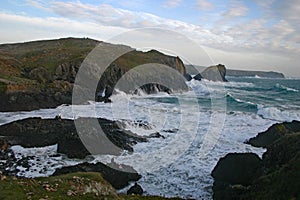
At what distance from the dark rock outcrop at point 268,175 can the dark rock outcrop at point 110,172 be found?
5.13 meters

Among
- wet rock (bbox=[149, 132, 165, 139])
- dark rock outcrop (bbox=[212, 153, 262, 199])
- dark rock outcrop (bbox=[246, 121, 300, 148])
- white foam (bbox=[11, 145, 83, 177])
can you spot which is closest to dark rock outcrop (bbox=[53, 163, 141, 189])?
white foam (bbox=[11, 145, 83, 177])

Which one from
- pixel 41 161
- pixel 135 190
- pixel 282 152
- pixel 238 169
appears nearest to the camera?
pixel 282 152

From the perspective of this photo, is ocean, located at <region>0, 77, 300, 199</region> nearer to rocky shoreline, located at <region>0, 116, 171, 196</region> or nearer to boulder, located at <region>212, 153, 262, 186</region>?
rocky shoreline, located at <region>0, 116, 171, 196</region>

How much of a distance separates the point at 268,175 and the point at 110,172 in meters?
9.80

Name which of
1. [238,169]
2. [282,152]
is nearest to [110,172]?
[238,169]

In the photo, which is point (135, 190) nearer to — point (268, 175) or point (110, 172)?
point (110, 172)

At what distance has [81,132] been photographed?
1009 inches

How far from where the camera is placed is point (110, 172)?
1934 cm

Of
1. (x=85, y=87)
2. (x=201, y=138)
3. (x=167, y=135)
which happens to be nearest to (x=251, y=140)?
(x=201, y=138)

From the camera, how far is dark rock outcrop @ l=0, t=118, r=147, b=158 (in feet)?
77.6

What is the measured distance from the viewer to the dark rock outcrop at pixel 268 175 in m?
11.3

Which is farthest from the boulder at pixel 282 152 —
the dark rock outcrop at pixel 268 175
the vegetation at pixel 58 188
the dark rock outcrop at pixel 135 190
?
the dark rock outcrop at pixel 135 190

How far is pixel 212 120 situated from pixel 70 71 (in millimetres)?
37480

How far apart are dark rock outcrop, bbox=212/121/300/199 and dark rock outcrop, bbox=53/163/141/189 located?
513 cm
